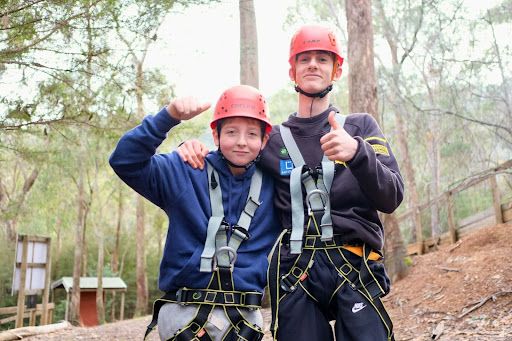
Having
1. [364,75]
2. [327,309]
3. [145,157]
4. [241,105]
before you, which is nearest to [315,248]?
[327,309]

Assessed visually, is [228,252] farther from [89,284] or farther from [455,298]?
[89,284]

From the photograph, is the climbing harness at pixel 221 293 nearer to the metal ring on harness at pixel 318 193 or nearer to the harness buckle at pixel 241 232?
the harness buckle at pixel 241 232

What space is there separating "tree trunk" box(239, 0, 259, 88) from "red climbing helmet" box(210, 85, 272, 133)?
6.29 m

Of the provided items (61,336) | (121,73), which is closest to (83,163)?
(61,336)

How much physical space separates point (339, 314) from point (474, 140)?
21.9 metres

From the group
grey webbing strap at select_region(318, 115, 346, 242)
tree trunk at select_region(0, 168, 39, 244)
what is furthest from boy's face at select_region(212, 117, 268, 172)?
tree trunk at select_region(0, 168, 39, 244)

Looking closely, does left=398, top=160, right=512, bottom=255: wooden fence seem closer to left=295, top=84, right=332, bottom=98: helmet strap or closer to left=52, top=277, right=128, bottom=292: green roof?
left=295, top=84, right=332, bottom=98: helmet strap

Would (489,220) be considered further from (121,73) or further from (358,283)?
(358,283)

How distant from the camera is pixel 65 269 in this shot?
2955 centimetres

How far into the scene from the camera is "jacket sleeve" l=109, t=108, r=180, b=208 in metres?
2.46

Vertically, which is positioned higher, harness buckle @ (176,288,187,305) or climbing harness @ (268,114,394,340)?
climbing harness @ (268,114,394,340)

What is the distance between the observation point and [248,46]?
9141 millimetres

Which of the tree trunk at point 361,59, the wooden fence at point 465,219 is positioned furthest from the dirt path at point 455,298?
the tree trunk at point 361,59

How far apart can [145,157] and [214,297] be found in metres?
0.74
